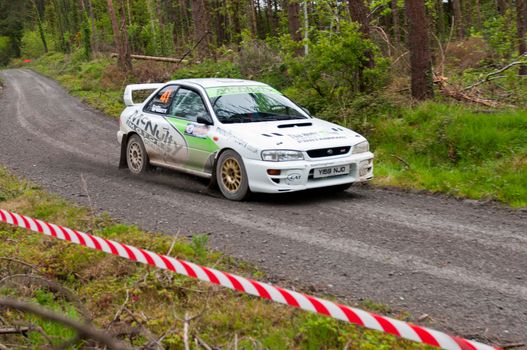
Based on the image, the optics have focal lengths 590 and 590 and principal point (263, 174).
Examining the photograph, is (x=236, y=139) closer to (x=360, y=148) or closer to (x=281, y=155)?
(x=281, y=155)

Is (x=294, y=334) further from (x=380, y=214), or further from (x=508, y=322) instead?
(x=380, y=214)

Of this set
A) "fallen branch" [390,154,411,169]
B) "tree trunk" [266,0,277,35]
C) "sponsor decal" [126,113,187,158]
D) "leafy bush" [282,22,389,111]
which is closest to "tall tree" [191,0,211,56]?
"leafy bush" [282,22,389,111]

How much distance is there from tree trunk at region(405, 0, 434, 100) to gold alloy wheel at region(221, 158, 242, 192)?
219 inches

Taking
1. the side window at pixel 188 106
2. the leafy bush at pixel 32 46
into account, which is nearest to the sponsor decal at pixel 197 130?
the side window at pixel 188 106

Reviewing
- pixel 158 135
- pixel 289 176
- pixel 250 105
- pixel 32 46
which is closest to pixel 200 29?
pixel 158 135

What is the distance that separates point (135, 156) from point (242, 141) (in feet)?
10.2

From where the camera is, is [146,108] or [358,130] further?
[358,130]

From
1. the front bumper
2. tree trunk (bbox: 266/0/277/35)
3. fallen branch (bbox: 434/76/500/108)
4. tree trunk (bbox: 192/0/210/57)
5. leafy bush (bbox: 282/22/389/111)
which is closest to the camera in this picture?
the front bumper

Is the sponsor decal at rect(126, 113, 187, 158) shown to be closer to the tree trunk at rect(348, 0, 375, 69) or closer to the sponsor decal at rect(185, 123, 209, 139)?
the sponsor decal at rect(185, 123, 209, 139)

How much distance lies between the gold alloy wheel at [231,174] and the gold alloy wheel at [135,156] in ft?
7.93

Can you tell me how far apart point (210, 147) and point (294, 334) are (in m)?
4.91

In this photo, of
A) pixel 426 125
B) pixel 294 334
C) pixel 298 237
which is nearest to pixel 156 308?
pixel 294 334

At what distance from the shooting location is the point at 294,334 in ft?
13.6

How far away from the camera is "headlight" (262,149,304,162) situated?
7.91 m
